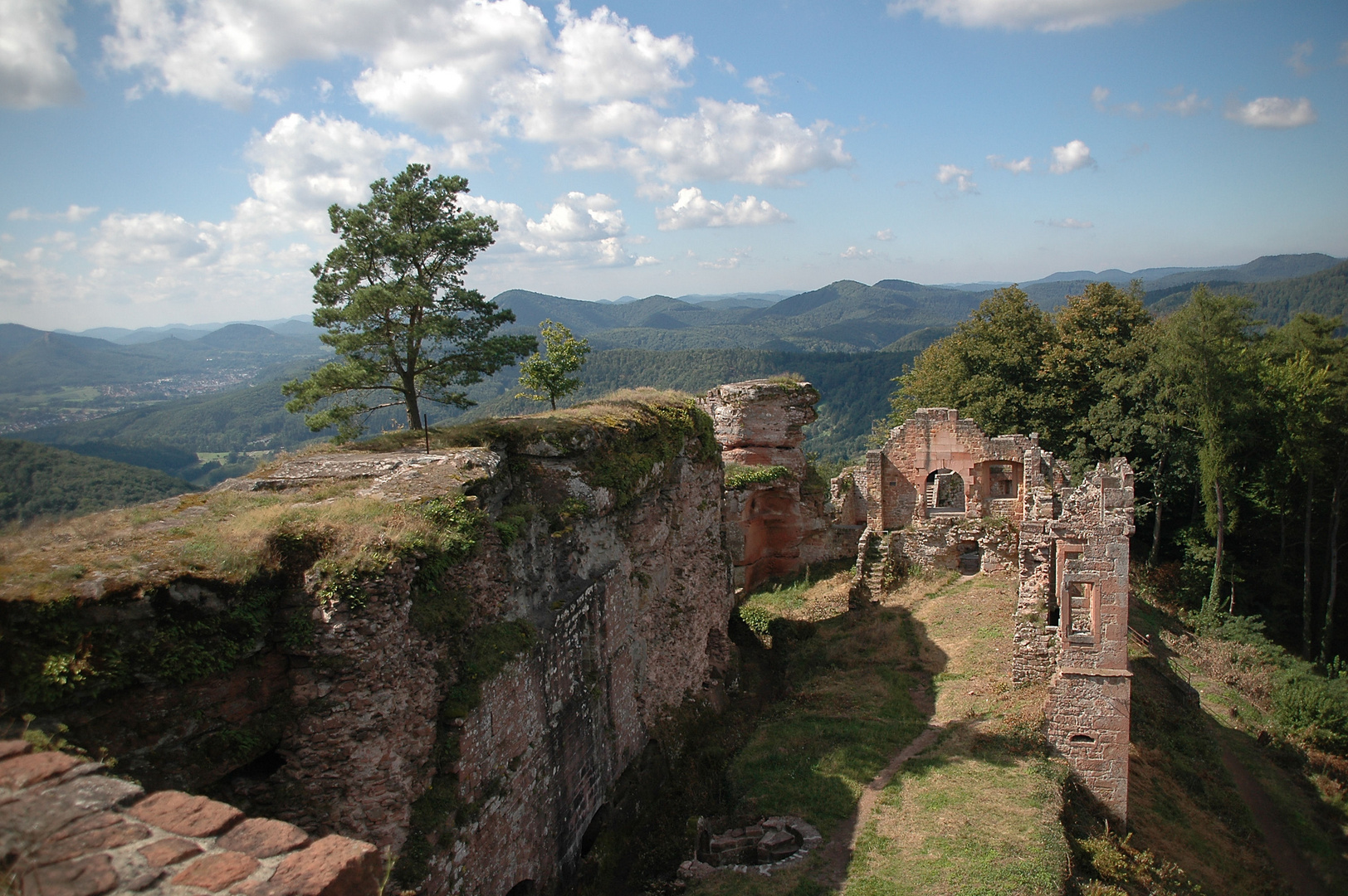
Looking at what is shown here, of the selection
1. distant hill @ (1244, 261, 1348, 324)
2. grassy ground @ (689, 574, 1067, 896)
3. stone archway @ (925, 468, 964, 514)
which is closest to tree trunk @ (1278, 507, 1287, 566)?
stone archway @ (925, 468, 964, 514)

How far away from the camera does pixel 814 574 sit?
25.2 metres

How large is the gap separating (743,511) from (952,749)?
39.2ft

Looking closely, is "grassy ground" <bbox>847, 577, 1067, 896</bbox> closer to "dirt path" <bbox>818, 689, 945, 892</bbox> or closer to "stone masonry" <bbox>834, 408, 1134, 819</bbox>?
"dirt path" <bbox>818, 689, 945, 892</bbox>

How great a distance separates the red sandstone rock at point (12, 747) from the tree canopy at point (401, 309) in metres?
10.1

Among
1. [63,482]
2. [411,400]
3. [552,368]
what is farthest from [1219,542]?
[63,482]

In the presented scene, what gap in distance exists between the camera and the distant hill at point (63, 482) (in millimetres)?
37981

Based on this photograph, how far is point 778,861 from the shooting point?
11.3m

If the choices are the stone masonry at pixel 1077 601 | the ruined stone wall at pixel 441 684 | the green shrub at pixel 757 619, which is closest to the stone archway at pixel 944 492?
the stone masonry at pixel 1077 601

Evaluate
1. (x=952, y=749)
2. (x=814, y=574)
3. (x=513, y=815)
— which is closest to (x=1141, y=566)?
(x=814, y=574)

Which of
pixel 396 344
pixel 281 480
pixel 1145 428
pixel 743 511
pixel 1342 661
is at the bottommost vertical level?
pixel 1342 661

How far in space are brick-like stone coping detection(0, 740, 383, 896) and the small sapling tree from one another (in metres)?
18.7

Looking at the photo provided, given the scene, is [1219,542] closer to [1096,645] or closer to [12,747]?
[1096,645]

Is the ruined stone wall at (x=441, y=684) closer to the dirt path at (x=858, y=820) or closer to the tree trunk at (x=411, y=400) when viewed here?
the dirt path at (x=858, y=820)

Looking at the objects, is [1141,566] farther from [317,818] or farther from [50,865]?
[50,865]
